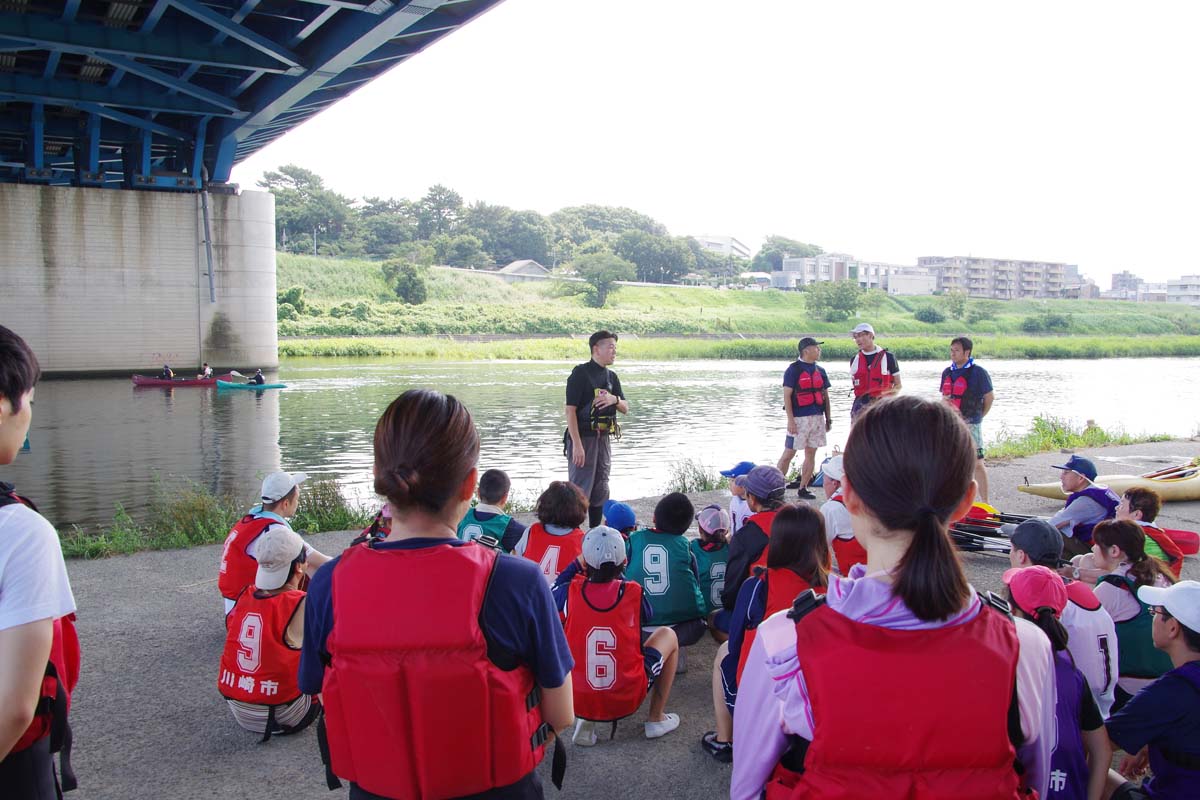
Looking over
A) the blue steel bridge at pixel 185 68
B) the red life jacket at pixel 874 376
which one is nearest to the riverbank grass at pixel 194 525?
the red life jacket at pixel 874 376

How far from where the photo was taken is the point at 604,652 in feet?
12.7

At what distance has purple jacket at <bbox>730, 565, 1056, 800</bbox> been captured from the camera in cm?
169

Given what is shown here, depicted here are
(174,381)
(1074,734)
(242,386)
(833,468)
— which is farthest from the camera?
(174,381)

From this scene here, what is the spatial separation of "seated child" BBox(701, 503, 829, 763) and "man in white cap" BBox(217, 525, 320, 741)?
182cm

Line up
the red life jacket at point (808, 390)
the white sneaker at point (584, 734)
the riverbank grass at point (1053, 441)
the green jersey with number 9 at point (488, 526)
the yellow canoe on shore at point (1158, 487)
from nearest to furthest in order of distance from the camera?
the white sneaker at point (584, 734) → the green jersey with number 9 at point (488, 526) → the yellow canoe on shore at point (1158, 487) → the red life jacket at point (808, 390) → the riverbank grass at point (1053, 441)

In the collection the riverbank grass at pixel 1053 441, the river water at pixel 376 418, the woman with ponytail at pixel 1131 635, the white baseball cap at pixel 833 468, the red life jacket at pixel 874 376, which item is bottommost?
the river water at pixel 376 418

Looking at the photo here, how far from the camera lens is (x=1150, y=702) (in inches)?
106

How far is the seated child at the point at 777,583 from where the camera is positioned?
11.4 feet

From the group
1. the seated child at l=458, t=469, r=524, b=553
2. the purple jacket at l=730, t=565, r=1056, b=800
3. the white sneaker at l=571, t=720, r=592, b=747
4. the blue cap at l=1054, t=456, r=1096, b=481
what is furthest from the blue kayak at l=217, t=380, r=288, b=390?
the purple jacket at l=730, t=565, r=1056, b=800

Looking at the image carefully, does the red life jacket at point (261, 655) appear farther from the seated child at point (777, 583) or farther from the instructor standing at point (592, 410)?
the instructor standing at point (592, 410)

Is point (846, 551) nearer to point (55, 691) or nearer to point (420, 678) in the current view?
point (420, 678)

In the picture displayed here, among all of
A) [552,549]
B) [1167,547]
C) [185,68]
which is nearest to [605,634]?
[552,549]

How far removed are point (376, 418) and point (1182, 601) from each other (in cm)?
2237

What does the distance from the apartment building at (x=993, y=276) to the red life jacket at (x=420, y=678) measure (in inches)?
6340
